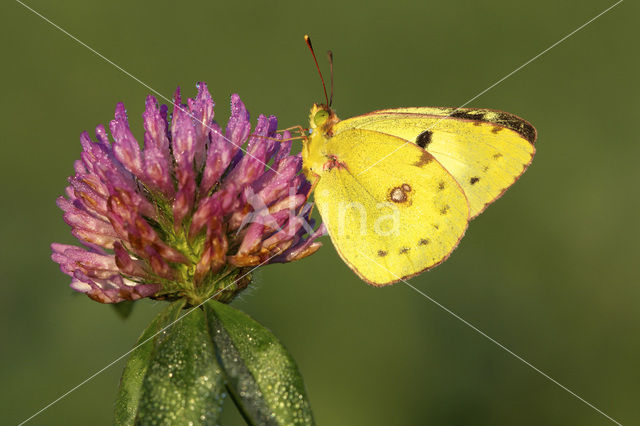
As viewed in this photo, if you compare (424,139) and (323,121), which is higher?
(323,121)

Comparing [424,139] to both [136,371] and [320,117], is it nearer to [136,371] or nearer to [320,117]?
[320,117]

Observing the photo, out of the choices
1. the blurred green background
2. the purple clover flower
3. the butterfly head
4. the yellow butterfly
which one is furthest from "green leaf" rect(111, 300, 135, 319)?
the blurred green background

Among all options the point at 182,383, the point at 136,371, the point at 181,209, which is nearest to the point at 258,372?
the point at 182,383

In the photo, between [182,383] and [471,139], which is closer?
[182,383]

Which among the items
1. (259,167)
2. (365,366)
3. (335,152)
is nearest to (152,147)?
(259,167)

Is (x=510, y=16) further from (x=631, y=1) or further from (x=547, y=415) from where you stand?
(x=547, y=415)
